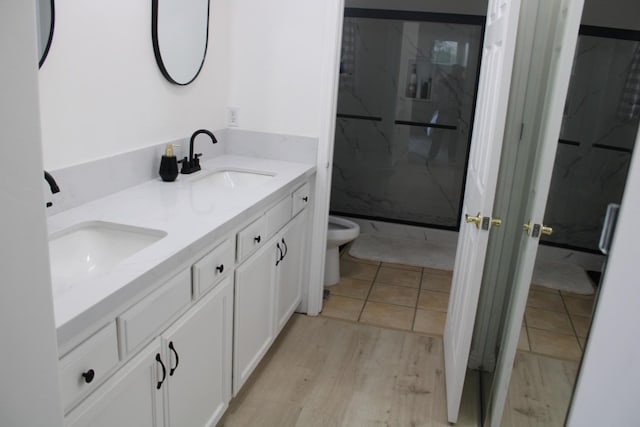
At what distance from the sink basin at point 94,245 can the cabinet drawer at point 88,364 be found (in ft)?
1.40

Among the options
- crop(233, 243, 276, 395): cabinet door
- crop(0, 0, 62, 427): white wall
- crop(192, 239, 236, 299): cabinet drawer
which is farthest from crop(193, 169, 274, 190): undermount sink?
crop(0, 0, 62, 427): white wall

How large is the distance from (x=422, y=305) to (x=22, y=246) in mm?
2850

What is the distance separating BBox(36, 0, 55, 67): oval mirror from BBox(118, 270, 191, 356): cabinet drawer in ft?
2.71

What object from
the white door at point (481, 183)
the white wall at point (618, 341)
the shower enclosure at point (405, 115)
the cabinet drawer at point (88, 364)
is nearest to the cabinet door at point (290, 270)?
the white door at point (481, 183)

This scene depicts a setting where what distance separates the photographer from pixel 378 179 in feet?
15.3

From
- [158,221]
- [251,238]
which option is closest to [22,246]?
[158,221]

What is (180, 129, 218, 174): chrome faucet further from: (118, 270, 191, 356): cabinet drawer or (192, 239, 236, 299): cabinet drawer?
(118, 270, 191, 356): cabinet drawer

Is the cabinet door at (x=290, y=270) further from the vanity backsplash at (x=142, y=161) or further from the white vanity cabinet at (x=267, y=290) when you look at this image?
the vanity backsplash at (x=142, y=161)

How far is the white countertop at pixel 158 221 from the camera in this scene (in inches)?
46.4

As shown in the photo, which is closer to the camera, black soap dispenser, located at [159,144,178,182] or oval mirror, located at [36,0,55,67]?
oval mirror, located at [36,0,55,67]

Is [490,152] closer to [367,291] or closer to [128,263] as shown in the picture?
[128,263]

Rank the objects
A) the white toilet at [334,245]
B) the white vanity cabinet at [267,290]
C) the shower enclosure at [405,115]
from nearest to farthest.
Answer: the white vanity cabinet at [267,290] → the white toilet at [334,245] → the shower enclosure at [405,115]

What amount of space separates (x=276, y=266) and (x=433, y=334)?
3.54 feet

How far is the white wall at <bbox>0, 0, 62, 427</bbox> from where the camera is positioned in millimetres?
679
